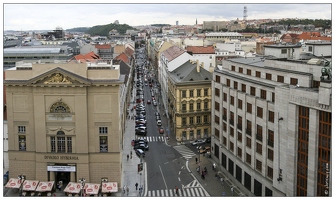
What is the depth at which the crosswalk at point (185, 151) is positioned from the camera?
7719 centimetres

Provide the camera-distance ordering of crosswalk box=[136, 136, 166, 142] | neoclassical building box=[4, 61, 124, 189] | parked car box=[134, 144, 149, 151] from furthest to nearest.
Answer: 1. crosswalk box=[136, 136, 166, 142]
2. parked car box=[134, 144, 149, 151]
3. neoclassical building box=[4, 61, 124, 189]

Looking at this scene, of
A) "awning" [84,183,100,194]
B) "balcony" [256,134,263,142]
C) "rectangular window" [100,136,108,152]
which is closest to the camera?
"balcony" [256,134,263,142]

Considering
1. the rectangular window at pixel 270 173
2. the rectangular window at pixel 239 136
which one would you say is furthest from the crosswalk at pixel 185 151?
the rectangular window at pixel 270 173

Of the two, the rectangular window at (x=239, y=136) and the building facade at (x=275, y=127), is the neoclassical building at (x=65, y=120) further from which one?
the building facade at (x=275, y=127)

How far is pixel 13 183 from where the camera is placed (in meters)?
57.2

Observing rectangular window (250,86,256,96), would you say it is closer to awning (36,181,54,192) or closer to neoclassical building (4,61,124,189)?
neoclassical building (4,61,124,189)

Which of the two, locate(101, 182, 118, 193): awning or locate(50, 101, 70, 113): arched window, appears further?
locate(50, 101, 70, 113): arched window

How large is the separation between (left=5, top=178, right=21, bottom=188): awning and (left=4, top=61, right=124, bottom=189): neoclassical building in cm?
157

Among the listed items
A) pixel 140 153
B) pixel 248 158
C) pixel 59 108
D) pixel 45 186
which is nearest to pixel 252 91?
pixel 248 158

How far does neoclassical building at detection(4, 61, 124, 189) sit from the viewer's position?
5591 cm

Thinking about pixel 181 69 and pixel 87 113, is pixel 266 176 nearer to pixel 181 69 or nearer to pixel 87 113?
pixel 87 113

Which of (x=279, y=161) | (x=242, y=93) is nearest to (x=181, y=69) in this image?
(x=242, y=93)

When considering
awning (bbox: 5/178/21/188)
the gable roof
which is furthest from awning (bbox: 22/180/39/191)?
the gable roof

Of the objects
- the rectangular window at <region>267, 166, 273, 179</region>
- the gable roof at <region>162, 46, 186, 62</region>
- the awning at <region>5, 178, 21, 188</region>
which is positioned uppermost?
the gable roof at <region>162, 46, 186, 62</region>
